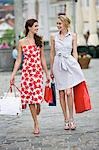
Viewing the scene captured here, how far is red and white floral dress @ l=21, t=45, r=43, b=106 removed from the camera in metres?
8.69

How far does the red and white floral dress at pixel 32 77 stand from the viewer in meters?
8.69

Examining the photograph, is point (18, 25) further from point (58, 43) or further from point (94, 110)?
point (58, 43)

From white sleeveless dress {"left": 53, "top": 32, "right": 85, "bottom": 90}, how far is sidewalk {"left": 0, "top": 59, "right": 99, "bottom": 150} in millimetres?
748

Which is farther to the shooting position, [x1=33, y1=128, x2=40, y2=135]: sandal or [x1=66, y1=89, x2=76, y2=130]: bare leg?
[x1=66, y1=89, x2=76, y2=130]: bare leg

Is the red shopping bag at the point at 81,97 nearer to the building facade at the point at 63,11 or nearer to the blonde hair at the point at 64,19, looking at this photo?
the blonde hair at the point at 64,19

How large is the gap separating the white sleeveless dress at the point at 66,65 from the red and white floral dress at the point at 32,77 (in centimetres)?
42

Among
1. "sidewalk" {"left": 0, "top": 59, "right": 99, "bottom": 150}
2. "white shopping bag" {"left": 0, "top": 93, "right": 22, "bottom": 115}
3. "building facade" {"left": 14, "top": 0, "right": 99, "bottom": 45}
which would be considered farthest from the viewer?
"building facade" {"left": 14, "top": 0, "right": 99, "bottom": 45}

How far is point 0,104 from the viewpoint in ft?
28.0

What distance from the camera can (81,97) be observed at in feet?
29.8

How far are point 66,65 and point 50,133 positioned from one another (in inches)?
42.6

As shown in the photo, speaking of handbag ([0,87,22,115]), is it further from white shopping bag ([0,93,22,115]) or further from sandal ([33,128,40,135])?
sandal ([33,128,40,135])

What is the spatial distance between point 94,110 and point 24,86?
9.87 ft

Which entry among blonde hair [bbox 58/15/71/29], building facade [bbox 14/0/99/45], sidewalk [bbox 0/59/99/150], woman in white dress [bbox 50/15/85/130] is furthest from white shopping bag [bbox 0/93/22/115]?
building facade [bbox 14/0/99/45]

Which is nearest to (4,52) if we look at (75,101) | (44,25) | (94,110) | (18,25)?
(18,25)
